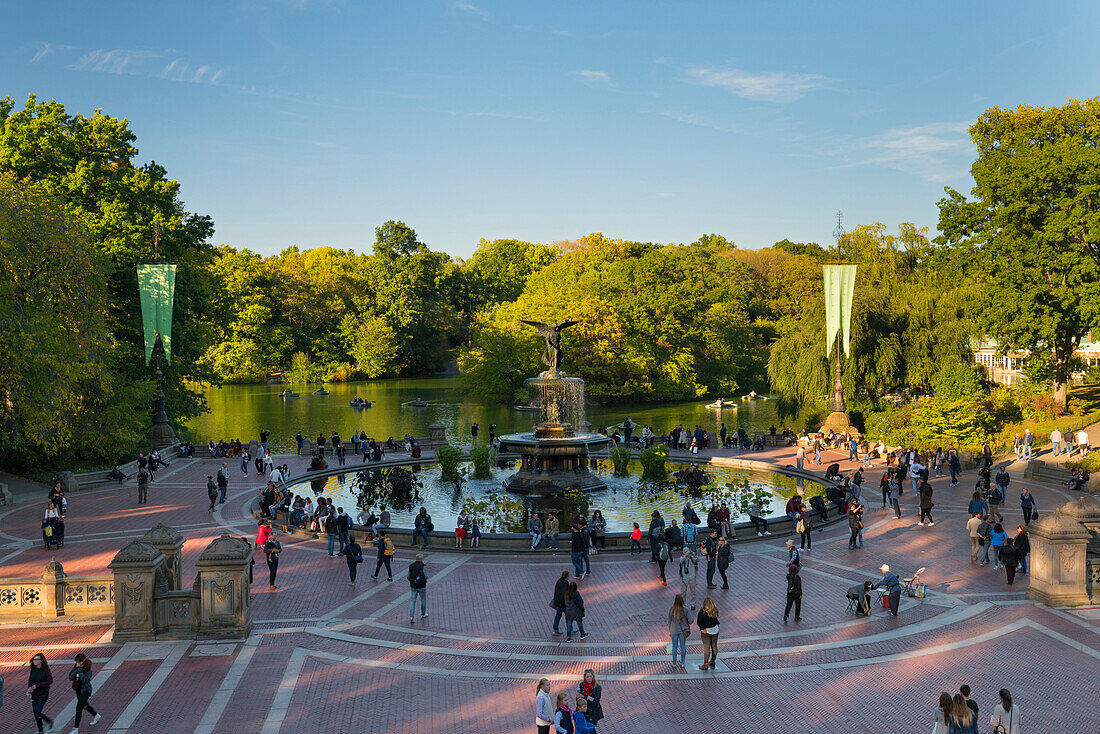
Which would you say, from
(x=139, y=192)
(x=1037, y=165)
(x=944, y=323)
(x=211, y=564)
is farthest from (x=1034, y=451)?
(x=139, y=192)

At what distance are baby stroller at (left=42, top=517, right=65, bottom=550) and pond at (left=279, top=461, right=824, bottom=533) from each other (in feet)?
27.3

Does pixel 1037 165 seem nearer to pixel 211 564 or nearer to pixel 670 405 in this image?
pixel 670 405

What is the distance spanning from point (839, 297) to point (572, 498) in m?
20.5

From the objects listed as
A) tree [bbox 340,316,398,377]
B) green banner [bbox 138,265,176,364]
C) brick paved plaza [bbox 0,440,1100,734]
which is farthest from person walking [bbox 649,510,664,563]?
tree [bbox 340,316,398,377]

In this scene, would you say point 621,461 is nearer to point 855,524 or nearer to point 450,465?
point 450,465

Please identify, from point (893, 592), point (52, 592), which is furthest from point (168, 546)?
point (893, 592)

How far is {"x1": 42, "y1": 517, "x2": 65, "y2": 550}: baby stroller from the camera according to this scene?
21.4 metres

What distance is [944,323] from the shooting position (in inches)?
1772

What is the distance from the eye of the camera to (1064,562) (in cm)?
1627

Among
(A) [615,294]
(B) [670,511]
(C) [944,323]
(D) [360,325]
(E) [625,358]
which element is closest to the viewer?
(B) [670,511]

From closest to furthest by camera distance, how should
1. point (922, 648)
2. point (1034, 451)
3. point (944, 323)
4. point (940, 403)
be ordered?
point (922, 648) < point (1034, 451) < point (940, 403) < point (944, 323)

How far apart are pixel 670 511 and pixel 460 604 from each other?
10717 millimetres

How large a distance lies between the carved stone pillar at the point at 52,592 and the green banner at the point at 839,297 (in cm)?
3445

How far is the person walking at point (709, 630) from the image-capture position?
13.1 metres
